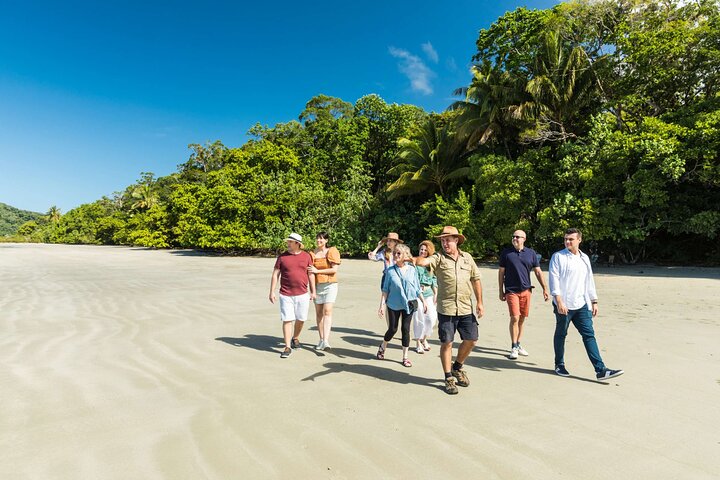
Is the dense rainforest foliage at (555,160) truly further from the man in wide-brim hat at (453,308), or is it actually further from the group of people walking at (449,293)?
the man in wide-brim hat at (453,308)

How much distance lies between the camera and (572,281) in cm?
449

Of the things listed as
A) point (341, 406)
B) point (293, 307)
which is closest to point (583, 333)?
point (341, 406)

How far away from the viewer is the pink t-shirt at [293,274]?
5465mm

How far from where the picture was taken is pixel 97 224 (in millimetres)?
68688

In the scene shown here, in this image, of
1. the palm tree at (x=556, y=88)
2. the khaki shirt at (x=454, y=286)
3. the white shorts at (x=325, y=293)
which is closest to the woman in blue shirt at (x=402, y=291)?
the khaki shirt at (x=454, y=286)

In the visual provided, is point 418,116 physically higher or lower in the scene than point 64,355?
higher

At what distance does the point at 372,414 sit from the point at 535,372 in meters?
2.37

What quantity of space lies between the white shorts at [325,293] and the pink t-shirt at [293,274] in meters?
0.24

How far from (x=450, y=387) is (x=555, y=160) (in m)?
19.7

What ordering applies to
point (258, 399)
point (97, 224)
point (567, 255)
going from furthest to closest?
point (97, 224) < point (567, 255) < point (258, 399)

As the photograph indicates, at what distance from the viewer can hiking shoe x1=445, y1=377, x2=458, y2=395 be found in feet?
13.3

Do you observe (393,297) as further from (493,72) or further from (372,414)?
(493,72)

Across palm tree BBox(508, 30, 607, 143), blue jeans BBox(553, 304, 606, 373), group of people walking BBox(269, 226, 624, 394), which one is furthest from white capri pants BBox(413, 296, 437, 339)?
palm tree BBox(508, 30, 607, 143)

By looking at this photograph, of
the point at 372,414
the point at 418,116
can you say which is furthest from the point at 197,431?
the point at 418,116
